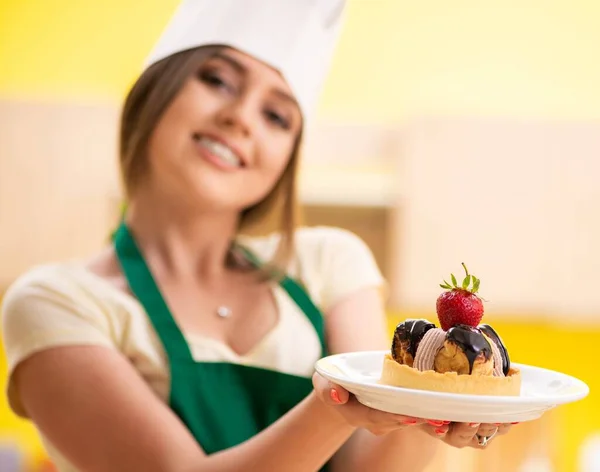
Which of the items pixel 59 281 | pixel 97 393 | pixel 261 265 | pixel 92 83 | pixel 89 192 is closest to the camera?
pixel 97 393

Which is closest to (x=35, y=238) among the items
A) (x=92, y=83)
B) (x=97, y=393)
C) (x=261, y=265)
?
(x=92, y=83)

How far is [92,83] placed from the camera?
8.97 feet

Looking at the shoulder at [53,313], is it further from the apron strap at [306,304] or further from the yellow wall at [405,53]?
the yellow wall at [405,53]

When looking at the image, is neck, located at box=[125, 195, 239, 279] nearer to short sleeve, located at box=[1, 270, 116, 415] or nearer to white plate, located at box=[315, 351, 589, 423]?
short sleeve, located at box=[1, 270, 116, 415]

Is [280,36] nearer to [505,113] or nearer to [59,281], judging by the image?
[59,281]

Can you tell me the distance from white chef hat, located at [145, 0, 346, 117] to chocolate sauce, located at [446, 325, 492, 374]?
0.56 m

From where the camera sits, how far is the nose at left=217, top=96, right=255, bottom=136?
1161 millimetres

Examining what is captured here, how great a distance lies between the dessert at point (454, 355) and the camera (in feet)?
2.54

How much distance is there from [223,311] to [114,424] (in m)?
0.28

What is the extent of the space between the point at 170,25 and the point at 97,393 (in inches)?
22.2

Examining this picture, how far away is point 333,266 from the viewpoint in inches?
52.1

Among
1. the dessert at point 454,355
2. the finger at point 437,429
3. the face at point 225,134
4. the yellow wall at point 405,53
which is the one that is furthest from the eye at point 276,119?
the yellow wall at point 405,53

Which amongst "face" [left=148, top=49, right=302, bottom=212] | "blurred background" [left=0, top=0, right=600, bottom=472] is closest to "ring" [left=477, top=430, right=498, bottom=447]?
"face" [left=148, top=49, right=302, bottom=212]

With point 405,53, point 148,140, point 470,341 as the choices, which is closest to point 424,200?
point 405,53
